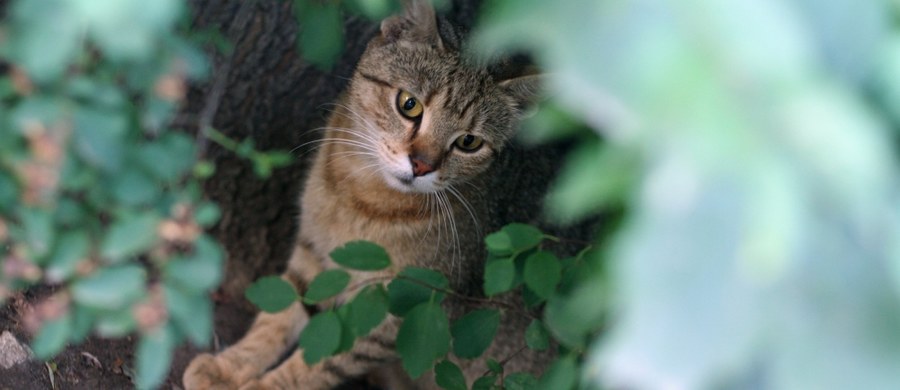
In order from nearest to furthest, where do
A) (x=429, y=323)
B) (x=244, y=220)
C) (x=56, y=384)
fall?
(x=429, y=323) → (x=56, y=384) → (x=244, y=220)

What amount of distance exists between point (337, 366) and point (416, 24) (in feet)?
3.69

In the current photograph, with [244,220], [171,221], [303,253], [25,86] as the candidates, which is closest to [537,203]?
[303,253]

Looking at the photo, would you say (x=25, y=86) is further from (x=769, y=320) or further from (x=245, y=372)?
(x=245, y=372)

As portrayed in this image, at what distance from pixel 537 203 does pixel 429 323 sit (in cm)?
117

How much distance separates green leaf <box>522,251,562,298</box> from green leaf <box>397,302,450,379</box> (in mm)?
242

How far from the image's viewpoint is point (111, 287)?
122cm

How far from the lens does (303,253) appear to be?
2.95 meters

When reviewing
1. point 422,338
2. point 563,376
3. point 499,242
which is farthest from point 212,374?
point 563,376

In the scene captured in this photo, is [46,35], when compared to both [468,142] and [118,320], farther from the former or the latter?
[468,142]

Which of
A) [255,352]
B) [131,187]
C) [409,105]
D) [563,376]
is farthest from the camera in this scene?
[255,352]

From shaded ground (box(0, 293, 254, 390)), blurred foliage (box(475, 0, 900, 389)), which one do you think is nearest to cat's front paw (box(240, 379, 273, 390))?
shaded ground (box(0, 293, 254, 390))

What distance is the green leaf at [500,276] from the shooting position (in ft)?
5.74

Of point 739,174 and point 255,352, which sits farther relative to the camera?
point 255,352

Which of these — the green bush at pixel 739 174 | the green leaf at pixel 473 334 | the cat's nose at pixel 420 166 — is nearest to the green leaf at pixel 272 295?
the green leaf at pixel 473 334
